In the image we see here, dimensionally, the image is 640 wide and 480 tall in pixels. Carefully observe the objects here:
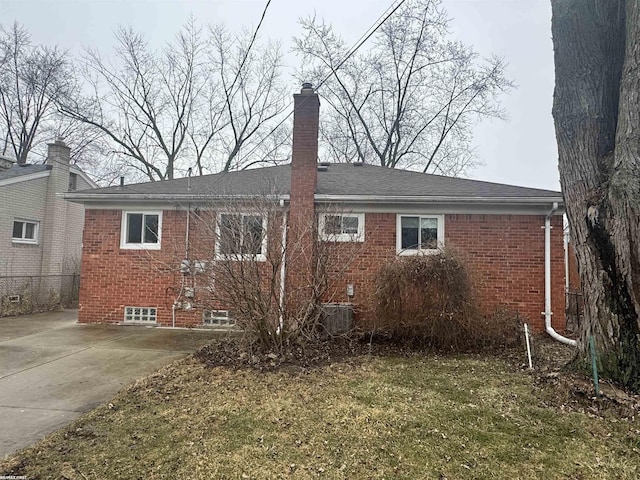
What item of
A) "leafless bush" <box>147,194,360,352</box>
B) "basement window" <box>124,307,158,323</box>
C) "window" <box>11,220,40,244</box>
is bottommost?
"basement window" <box>124,307,158,323</box>

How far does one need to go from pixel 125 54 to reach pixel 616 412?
1020 inches

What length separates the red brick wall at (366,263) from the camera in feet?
26.6

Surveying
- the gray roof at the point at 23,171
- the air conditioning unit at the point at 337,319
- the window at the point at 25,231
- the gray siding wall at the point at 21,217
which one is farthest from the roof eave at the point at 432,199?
the gray roof at the point at 23,171

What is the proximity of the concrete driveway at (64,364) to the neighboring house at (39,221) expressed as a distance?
3374mm

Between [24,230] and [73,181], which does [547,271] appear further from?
[73,181]

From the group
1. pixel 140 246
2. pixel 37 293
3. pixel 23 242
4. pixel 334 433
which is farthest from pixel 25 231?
pixel 334 433

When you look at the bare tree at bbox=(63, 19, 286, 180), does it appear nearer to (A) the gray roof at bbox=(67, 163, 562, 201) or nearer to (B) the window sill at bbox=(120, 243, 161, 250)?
(A) the gray roof at bbox=(67, 163, 562, 201)

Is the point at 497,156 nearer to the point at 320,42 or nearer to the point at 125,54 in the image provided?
the point at 320,42

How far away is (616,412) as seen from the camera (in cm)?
392

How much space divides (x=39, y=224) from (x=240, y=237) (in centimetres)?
1101

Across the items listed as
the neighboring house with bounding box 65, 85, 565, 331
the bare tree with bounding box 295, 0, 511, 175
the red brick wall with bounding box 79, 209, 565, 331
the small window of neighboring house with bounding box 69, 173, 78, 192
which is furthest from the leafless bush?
the bare tree with bounding box 295, 0, 511, 175

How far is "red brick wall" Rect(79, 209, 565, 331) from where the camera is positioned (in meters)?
8.11

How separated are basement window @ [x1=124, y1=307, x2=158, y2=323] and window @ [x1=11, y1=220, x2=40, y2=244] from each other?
5883 mm

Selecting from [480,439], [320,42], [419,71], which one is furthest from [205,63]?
[480,439]
